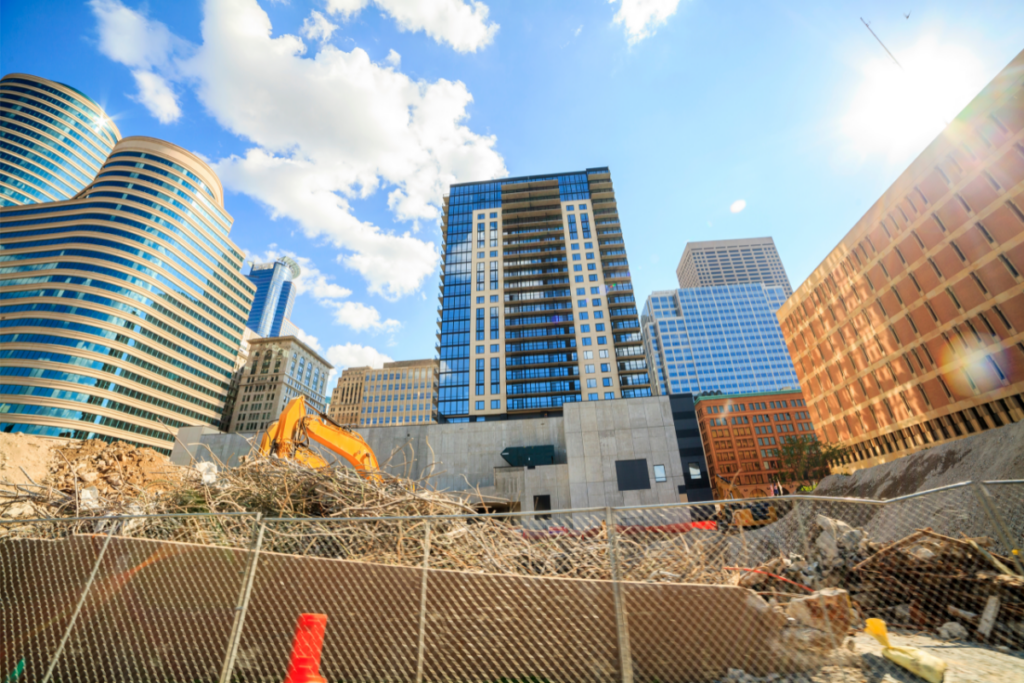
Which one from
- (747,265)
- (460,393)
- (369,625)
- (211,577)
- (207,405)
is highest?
(747,265)

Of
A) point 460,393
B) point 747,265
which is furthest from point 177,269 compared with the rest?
point 747,265

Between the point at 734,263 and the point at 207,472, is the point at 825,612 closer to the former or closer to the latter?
the point at 207,472

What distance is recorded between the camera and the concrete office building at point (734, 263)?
18500 cm

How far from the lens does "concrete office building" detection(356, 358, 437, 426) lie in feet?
424

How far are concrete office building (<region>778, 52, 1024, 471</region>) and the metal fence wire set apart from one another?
40.8 metres

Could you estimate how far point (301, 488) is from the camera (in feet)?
23.7

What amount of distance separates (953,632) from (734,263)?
693ft

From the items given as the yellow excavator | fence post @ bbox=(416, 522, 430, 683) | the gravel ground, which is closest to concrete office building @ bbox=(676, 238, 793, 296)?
the yellow excavator

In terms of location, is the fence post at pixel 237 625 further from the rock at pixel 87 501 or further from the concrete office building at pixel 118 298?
the concrete office building at pixel 118 298

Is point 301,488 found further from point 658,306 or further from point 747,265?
point 747,265

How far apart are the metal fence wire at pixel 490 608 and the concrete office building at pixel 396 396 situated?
124832 millimetres

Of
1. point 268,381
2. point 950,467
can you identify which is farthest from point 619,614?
point 268,381

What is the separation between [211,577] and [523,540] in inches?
172

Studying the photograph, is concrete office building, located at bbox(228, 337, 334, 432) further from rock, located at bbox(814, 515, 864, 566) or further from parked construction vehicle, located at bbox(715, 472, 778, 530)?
rock, located at bbox(814, 515, 864, 566)
